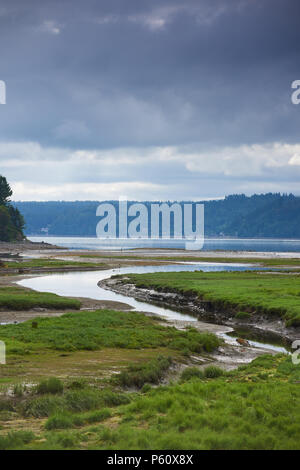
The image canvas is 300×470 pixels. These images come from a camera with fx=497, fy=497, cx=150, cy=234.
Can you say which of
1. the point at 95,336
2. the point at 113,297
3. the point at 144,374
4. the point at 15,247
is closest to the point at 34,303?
→ the point at 113,297

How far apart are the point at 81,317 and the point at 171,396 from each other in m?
20.2

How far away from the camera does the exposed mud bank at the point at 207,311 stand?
36.1 meters

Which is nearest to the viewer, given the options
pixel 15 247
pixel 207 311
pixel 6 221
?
pixel 207 311

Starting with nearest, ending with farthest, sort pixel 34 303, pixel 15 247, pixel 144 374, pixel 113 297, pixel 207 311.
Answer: pixel 144 374
pixel 34 303
pixel 207 311
pixel 113 297
pixel 15 247

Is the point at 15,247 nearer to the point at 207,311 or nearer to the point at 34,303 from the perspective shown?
the point at 34,303

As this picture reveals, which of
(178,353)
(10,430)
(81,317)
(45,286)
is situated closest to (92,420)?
(10,430)

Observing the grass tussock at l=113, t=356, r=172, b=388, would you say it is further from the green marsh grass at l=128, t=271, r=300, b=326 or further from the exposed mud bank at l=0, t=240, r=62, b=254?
the exposed mud bank at l=0, t=240, r=62, b=254

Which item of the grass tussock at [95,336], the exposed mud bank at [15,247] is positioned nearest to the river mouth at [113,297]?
the grass tussock at [95,336]

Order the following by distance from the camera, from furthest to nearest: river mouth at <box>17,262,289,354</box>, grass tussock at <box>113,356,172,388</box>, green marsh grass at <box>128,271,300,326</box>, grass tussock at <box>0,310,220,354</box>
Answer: green marsh grass at <box>128,271,300,326</box>, river mouth at <box>17,262,289,354</box>, grass tussock at <box>0,310,220,354</box>, grass tussock at <box>113,356,172,388</box>

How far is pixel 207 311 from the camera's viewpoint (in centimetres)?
4756

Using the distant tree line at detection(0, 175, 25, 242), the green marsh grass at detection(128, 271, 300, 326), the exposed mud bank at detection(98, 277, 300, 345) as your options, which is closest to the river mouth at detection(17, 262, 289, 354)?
the exposed mud bank at detection(98, 277, 300, 345)

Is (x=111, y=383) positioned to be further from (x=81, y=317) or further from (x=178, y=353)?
(x=81, y=317)

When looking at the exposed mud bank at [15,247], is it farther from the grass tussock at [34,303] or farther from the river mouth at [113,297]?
the grass tussock at [34,303]

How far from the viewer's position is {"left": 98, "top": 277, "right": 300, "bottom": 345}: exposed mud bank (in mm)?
36094
